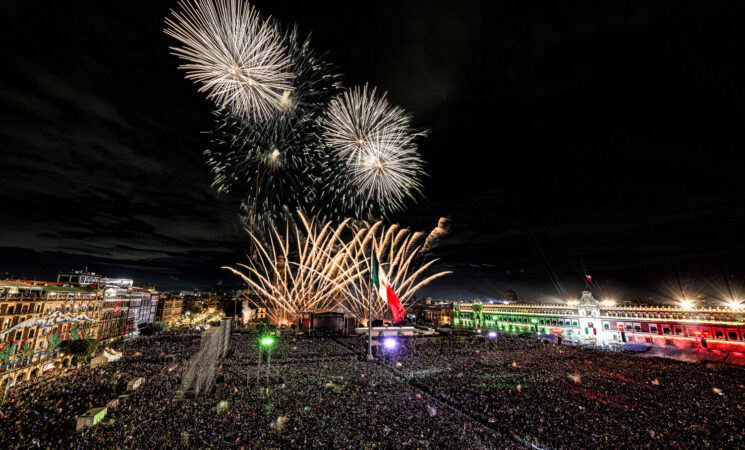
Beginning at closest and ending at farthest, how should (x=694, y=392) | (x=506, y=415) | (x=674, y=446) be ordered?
(x=674, y=446)
(x=506, y=415)
(x=694, y=392)

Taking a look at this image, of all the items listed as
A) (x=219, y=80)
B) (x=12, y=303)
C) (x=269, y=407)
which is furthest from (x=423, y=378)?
(x=12, y=303)

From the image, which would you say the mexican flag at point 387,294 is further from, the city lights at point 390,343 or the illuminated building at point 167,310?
the illuminated building at point 167,310

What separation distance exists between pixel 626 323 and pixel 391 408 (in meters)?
64.8

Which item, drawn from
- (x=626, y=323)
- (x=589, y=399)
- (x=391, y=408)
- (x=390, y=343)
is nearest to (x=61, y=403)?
(x=391, y=408)

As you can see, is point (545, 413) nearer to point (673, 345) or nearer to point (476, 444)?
point (476, 444)

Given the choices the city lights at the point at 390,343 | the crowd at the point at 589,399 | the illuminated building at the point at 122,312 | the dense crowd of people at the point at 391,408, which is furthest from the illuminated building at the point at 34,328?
the crowd at the point at 589,399

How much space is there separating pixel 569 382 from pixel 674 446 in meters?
9.71

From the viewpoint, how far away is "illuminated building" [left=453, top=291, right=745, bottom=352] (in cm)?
4403

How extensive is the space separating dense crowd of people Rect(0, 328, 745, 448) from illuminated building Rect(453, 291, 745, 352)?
106ft

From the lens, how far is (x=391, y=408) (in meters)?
14.9

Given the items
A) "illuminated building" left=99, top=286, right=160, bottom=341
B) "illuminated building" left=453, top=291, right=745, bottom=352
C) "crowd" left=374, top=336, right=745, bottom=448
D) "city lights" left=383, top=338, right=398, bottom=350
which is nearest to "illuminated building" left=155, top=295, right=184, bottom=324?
"illuminated building" left=99, top=286, right=160, bottom=341

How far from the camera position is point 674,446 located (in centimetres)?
1135

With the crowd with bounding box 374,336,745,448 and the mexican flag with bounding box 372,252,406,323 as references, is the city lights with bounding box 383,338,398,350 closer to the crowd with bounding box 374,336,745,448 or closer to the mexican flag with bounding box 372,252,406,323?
the crowd with bounding box 374,336,745,448

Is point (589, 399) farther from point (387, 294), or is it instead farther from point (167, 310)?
point (167, 310)
